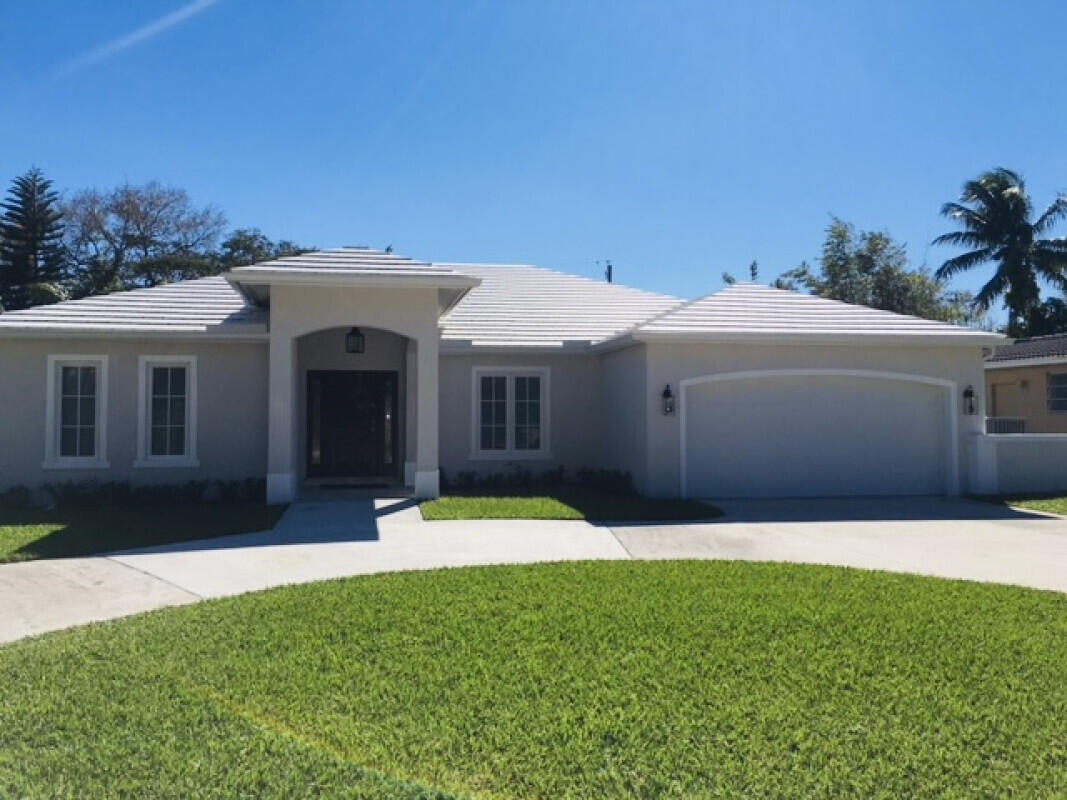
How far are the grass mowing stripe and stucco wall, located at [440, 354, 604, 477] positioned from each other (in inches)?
415

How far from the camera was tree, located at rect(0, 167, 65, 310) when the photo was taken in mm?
36344

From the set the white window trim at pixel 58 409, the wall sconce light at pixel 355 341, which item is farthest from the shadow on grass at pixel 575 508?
the white window trim at pixel 58 409

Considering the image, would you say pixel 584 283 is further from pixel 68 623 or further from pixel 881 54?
pixel 68 623

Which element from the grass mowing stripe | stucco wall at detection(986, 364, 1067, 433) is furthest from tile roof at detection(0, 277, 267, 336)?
stucco wall at detection(986, 364, 1067, 433)

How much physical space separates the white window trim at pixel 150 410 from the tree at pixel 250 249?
31.7m

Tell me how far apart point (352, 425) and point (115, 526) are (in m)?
6.11

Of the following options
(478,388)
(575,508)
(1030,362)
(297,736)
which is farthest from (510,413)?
(1030,362)

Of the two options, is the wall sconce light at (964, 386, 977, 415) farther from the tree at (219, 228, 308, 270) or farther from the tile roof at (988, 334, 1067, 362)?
the tree at (219, 228, 308, 270)

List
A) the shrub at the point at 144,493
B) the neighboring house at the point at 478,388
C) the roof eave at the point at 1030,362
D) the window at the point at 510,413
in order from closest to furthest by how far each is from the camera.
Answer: the neighboring house at the point at 478,388, the shrub at the point at 144,493, the window at the point at 510,413, the roof eave at the point at 1030,362

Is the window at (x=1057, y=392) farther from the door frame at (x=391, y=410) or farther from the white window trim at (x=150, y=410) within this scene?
the white window trim at (x=150, y=410)

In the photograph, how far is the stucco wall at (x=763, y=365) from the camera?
13148 millimetres

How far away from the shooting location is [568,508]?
11984 mm

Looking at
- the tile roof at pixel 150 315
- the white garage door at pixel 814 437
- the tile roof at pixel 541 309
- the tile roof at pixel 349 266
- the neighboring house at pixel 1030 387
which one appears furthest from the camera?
the neighboring house at pixel 1030 387

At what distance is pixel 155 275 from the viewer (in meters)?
40.8
